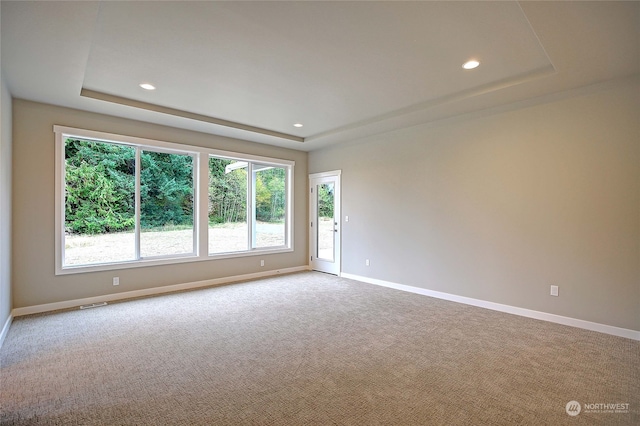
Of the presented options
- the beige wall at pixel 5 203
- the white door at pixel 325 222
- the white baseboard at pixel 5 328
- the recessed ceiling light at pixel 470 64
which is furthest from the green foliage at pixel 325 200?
the white baseboard at pixel 5 328

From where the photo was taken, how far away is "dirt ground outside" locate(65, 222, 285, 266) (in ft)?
14.4

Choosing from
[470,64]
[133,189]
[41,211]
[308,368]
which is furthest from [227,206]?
[470,64]

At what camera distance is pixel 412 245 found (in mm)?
5094

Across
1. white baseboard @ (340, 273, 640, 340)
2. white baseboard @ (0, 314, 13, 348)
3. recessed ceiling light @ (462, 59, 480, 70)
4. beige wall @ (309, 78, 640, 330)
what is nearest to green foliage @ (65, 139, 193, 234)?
white baseboard @ (0, 314, 13, 348)

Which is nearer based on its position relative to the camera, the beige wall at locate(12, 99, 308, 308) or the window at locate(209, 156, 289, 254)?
the beige wall at locate(12, 99, 308, 308)

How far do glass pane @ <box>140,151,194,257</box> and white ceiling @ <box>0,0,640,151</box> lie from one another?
96 cm

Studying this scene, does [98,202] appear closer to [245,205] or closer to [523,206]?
[245,205]

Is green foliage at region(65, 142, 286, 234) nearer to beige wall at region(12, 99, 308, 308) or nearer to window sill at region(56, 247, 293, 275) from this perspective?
beige wall at region(12, 99, 308, 308)

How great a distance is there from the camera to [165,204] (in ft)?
16.9

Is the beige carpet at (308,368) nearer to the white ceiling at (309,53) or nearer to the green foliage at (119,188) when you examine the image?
the green foliage at (119,188)

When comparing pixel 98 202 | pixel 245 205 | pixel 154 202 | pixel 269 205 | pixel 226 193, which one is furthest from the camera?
pixel 269 205

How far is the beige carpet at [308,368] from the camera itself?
78.8 inches

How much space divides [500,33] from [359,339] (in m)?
3.10

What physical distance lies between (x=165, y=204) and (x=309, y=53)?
12.0 feet
